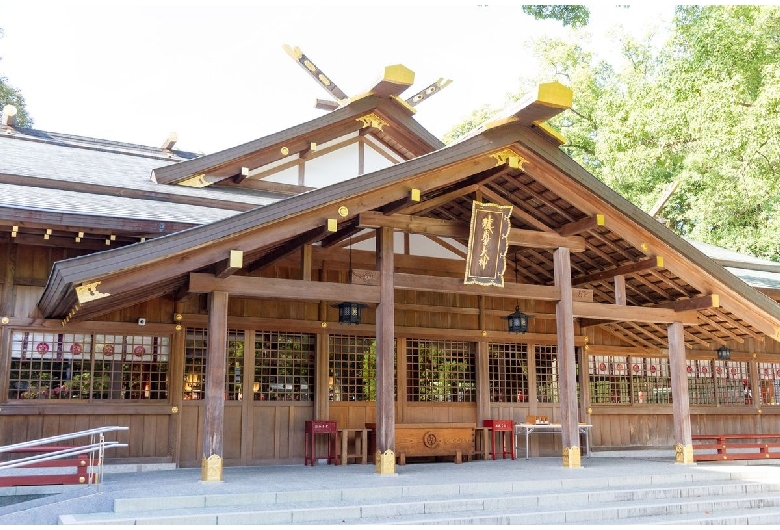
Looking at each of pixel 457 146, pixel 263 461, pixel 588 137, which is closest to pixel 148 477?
pixel 263 461

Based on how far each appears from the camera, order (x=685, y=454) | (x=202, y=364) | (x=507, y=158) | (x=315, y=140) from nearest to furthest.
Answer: (x=507, y=158)
(x=202, y=364)
(x=685, y=454)
(x=315, y=140)

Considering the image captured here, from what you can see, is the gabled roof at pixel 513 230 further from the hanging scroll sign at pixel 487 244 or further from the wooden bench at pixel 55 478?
the wooden bench at pixel 55 478

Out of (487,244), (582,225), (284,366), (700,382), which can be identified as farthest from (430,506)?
(700,382)

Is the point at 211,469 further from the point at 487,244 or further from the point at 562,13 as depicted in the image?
the point at 562,13

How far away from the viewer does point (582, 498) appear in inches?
357

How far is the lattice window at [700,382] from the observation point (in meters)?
16.4

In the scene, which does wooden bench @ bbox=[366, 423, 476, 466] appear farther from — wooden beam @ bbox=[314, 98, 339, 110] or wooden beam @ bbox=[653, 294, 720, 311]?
wooden beam @ bbox=[314, 98, 339, 110]

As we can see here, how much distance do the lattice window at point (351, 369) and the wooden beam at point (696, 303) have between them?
530cm

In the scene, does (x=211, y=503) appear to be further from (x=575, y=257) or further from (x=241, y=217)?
(x=575, y=257)

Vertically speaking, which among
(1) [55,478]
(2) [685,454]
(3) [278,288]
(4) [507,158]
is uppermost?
(4) [507,158]

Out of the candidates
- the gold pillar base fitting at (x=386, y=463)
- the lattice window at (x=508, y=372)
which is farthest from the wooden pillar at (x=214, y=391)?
the lattice window at (x=508, y=372)

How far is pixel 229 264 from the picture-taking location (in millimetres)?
8852

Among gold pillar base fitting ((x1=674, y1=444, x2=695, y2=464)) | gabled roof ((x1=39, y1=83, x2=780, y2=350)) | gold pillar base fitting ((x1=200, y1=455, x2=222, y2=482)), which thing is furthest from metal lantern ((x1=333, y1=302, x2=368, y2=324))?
gold pillar base fitting ((x1=674, y1=444, x2=695, y2=464))

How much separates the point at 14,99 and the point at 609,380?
83.4 feet
